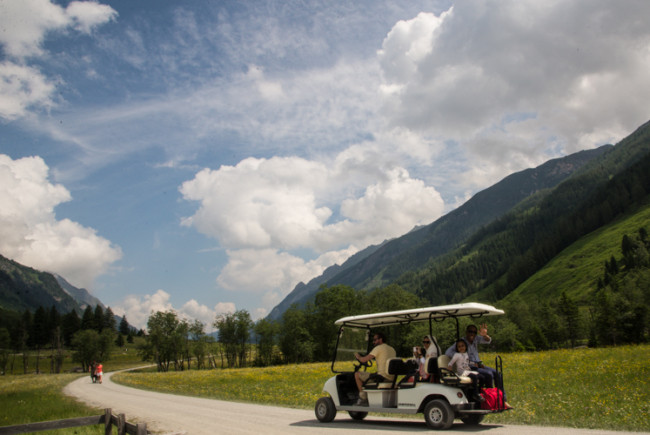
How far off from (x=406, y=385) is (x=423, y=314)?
89.5 inches

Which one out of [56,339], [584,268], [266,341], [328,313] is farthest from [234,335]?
[584,268]

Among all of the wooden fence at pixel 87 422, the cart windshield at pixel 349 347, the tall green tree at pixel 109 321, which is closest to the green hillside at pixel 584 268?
the tall green tree at pixel 109 321

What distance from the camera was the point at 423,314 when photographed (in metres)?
14.0

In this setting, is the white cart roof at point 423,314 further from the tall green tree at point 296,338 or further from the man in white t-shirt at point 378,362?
the tall green tree at point 296,338

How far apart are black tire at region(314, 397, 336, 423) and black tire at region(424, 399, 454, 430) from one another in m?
3.60

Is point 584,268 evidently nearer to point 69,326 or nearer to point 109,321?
point 109,321

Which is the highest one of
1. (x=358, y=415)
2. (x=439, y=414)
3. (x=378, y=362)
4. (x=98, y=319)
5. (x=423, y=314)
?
(x=423, y=314)

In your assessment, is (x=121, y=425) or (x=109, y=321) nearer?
(x=121, y=425)

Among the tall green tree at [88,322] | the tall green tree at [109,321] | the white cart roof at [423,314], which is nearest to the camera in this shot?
the white cart roof at [423,314]

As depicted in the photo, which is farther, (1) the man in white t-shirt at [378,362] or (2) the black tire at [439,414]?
(1) the man in white t-shirt at [378,362]

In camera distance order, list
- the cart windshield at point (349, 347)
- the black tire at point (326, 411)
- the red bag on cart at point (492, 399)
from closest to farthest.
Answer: the red bag on cart at point (492, 399)
the black tire at point (326, 411)
the cart windshield at point (349, 347)

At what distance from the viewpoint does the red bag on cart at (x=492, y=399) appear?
11992 mm

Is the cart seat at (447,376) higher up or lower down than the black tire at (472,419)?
higher up

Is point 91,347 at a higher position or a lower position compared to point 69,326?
lower
